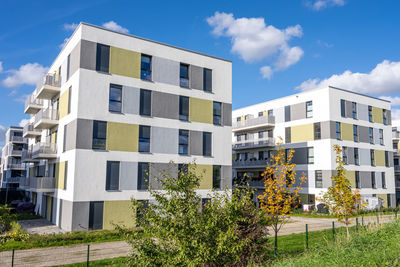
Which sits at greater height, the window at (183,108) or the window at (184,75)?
the window at (184,75)

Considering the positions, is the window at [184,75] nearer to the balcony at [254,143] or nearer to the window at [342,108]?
the balcony at [254,143]

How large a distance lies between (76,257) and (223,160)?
14.9 m

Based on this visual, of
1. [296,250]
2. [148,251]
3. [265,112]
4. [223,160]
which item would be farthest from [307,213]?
[148,251]

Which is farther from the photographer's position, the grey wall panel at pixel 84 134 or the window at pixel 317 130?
the window at pixel 317 130

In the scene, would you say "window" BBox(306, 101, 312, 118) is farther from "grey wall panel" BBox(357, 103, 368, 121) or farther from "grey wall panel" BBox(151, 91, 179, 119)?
"grey wall panel" BBox(151, 91, 179, 119)

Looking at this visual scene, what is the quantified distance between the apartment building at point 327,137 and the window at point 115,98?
2222 centimetres

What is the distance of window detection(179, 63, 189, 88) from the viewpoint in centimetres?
2641

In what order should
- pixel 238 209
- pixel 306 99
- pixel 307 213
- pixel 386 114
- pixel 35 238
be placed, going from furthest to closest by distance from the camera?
pixel 386 114 → pixel 306 99 → pixel 307 213 → pixel 35 238 → pixel 238 209

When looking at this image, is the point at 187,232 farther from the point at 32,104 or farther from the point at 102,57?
the point at 32,104

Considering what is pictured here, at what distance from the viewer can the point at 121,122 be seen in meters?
23.2

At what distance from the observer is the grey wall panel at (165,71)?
82.4 feet

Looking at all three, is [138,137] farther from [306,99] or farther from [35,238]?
[306,99]

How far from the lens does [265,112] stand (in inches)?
1688

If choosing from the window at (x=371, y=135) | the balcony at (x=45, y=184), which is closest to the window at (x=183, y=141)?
the balcony at (x=45, y=184)
